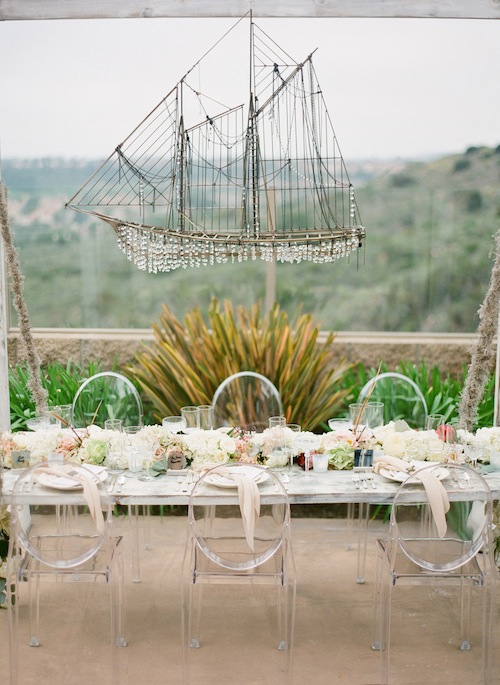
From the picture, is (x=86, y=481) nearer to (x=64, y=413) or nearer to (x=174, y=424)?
(x=174, y=424)

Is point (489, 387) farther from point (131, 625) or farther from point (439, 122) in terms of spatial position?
point (131, 625)

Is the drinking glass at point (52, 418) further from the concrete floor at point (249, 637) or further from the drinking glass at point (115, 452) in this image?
the concrete floor at point (249, 637)

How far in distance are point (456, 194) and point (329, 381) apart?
1.73 metres

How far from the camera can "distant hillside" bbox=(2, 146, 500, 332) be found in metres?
5.75

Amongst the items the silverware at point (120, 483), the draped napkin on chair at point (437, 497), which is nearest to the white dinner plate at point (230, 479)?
the silverware at point (120, 483)

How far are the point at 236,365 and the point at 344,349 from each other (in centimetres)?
102

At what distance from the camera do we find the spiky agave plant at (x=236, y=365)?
5.11 meters

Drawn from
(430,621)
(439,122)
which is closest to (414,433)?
(430,621)

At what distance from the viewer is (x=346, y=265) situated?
6.00 meters

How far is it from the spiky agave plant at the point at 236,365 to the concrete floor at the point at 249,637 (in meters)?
1.14

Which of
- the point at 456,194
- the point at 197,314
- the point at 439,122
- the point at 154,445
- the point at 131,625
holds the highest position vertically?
the point at 439,122

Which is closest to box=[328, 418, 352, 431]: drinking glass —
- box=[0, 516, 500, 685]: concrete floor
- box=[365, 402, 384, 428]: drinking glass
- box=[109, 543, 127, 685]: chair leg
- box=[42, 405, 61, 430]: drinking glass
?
box=[365, 402, 384, 428]: drinking glass

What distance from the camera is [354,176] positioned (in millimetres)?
5848

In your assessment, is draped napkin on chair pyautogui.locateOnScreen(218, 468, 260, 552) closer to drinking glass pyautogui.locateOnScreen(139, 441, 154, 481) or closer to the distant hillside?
drinking glass pyautogui.locateOnScreen(139, 441, 154, 481)
